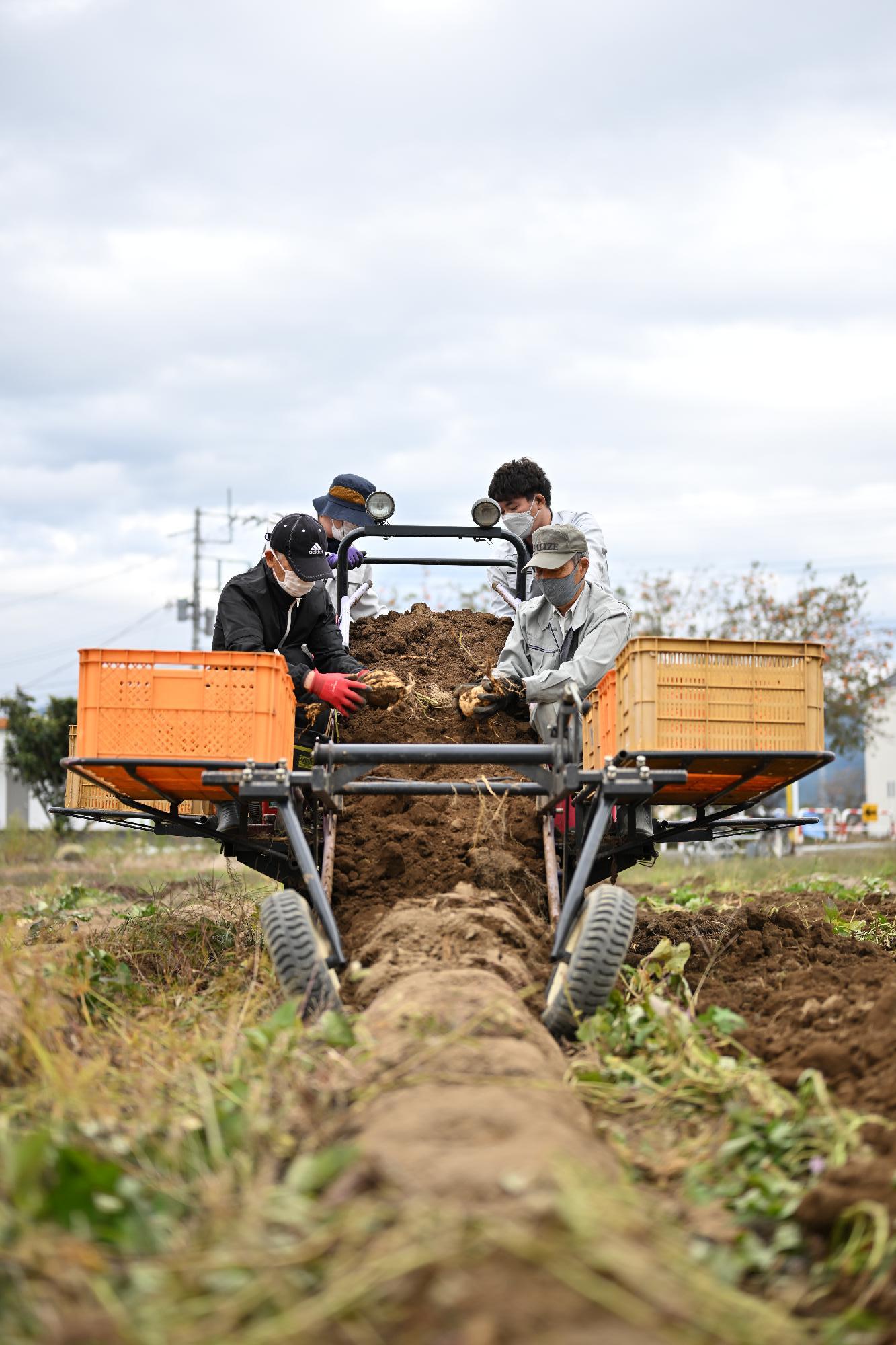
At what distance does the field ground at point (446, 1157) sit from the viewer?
2080mm

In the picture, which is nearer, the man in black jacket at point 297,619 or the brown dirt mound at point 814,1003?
the brown dirt mound at point 814,1003

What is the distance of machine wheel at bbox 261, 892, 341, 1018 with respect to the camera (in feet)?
13.4

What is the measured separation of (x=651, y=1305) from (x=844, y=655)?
1076 inches

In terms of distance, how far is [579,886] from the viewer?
445 centimetres

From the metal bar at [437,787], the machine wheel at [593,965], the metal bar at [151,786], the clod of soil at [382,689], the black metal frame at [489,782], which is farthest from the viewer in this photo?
the clod of soil at [382,689]

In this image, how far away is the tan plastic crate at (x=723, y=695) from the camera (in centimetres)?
471

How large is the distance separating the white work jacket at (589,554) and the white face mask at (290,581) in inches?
61.7

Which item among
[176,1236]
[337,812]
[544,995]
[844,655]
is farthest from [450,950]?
[844,655]

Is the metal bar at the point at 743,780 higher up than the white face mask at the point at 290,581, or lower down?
lower down

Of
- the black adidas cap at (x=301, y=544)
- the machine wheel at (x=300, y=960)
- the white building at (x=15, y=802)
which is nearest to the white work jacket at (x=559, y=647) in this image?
the black adidas cap at (x=301, y=544)

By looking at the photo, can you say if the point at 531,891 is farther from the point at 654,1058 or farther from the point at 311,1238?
the point at 311,1238

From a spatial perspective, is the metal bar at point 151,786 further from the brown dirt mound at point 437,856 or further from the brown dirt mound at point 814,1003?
the brown dirt mound at point 814,1003

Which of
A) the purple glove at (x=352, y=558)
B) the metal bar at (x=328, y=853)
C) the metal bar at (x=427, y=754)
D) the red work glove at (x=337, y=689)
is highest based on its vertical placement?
the purple glove at (x=352, y=558)

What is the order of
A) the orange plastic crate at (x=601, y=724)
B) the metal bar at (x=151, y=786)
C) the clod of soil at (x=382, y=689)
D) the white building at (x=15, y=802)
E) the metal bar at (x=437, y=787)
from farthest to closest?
the white building at (x=15, y=802), the clod of soil at (x=382, y=689), the orange plastic crate at (x=601, y=724), the metal bar at (x=437, y=787), the metal bar at (x=151, y=786)
